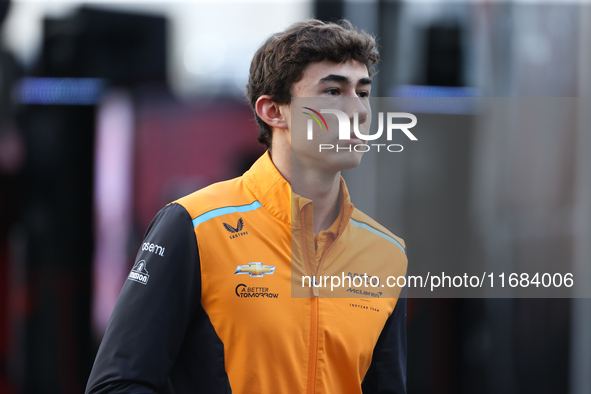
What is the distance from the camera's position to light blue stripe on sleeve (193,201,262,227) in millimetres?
1478

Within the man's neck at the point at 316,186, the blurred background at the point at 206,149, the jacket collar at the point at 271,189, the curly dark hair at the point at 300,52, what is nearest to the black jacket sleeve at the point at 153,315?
the jacket collar at the point at 271,189

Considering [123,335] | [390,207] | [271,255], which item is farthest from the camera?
[390,207]

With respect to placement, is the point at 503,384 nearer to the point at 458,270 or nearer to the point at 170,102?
the point at 458,270

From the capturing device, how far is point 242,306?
1444mm

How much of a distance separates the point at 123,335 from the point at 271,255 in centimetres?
43

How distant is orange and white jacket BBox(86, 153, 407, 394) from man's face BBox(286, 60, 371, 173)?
0.12 metres

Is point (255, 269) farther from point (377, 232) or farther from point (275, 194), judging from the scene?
point (377, 232)

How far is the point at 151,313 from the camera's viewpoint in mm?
1368

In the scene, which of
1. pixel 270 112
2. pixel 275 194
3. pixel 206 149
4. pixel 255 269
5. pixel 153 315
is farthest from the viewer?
pixel 206 149

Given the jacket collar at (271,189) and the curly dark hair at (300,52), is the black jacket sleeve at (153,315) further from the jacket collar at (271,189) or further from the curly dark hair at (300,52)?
the curly dark hair at (300,52)

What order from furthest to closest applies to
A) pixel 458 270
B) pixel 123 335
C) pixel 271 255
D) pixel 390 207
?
pixel 390 207, pixel 458 270, pixel 271 255, pixel 123 335

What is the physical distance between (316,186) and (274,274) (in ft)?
0.99

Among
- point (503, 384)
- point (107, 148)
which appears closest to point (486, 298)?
point (503, 384)

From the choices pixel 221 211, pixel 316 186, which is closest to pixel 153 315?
pixel 221 211
